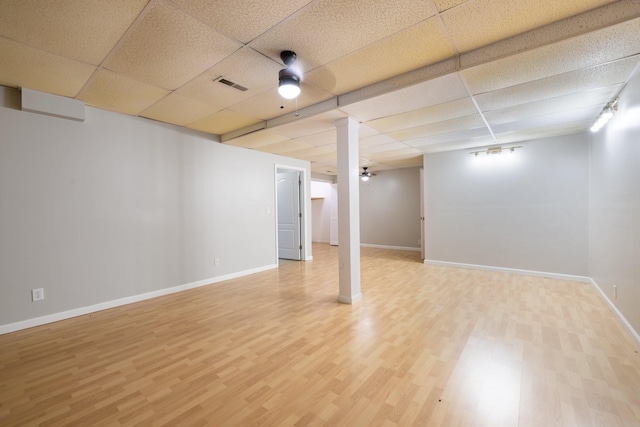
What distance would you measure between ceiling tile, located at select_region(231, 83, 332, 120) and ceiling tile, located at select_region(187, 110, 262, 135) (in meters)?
0.19

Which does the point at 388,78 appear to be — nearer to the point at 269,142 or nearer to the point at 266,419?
the point at 269,142

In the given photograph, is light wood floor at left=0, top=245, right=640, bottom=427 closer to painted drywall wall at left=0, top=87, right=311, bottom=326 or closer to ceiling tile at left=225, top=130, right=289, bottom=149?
painted drywall wall at left=0, top=87, right=311, bottom=326

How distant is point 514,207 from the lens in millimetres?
4887

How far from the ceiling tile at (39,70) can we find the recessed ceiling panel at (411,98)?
102 inches

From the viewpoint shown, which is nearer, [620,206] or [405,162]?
[620,206]

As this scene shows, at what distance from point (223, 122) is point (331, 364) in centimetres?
348

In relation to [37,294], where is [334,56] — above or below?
above

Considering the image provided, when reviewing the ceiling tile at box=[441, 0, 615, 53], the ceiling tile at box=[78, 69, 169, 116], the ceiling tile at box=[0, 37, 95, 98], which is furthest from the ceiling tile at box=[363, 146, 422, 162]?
the ceiling tile at box=[0, 37, 95, 98]

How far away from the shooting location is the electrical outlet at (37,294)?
290 cm

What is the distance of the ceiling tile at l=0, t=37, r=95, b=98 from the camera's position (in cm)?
216

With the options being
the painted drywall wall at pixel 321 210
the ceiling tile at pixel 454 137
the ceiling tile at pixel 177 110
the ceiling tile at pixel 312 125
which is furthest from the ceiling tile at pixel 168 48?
the painted drywall wall at pixel 321 210

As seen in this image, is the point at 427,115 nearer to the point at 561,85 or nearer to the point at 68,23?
the point at 561,85

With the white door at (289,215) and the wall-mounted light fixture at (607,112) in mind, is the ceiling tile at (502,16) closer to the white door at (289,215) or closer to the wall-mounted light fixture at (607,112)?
the wall-mounted light fixture at (607,112)

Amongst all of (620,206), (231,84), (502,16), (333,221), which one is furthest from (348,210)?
(333,221)
